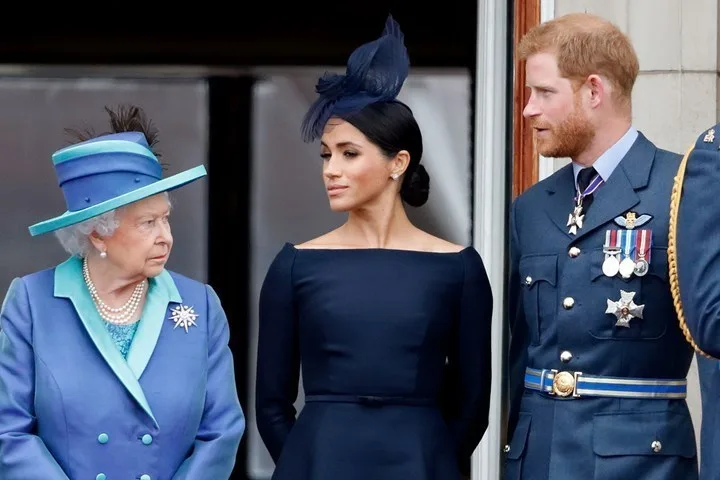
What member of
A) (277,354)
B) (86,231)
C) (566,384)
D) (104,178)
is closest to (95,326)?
(86,231)

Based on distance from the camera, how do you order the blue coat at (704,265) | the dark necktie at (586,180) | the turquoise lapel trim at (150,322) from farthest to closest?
the dark necktie at (586,180) < the turquoise lapel trim at (150,322) < the blue coat at (704,265)

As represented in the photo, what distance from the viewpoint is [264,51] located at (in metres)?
7.75

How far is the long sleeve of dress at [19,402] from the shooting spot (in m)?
3.93

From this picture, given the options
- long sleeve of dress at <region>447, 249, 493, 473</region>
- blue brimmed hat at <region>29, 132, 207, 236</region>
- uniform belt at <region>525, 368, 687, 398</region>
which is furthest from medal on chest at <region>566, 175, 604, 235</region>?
blue brimmed hat at <region>29, 132, 207, 236</region>

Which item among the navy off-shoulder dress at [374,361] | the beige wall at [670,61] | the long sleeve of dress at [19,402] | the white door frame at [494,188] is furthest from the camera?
the white door frame at [494,188]

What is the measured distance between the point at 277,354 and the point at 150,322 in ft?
1.19

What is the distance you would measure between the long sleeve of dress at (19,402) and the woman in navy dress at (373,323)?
59 centimetres

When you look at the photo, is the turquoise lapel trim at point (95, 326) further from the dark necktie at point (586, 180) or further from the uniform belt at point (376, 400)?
the dark necktie at point (586, 180)

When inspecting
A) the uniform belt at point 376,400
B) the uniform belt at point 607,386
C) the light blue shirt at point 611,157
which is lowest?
the uniform belt at point 376,400

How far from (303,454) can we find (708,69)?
221cm

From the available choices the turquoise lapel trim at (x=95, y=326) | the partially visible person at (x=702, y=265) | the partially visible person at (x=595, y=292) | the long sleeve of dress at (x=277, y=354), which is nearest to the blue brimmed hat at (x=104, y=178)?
the turquoise lapel trim at (x=95, y=326)

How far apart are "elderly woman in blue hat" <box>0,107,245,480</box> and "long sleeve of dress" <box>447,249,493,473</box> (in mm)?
547

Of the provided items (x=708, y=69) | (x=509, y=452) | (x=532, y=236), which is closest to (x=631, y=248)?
(x=532, y=236)

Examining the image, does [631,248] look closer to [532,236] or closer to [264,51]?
[532,236]
